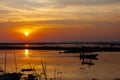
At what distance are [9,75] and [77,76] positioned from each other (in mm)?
10013

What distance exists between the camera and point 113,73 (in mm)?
43438

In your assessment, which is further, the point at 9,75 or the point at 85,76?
the point at 85,76

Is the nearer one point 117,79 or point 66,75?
A: point 117,79

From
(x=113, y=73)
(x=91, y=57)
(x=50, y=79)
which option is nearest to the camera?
(x=50, y=79)

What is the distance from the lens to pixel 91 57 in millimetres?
73875

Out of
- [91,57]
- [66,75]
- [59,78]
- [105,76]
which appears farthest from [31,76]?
[91,57]

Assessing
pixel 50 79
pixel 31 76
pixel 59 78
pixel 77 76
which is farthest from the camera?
pixel 77 76

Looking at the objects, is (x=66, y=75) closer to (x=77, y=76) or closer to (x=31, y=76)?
(x=77, y=76)

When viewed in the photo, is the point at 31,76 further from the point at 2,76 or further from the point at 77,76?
the point at 77,76

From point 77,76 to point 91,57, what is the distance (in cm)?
3390

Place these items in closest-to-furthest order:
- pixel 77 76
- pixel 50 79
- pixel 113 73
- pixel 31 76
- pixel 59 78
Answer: pixel 31 76, pixel 50 79, pixel 59 78, pixel 77 76, pixel 113 73

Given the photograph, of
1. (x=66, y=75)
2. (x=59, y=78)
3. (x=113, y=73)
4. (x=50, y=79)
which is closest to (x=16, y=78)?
(x=50, y=79)

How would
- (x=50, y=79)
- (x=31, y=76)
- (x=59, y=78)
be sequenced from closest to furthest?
(x=31, y=76) < (x=50, y=79) < (x=59, y=78)

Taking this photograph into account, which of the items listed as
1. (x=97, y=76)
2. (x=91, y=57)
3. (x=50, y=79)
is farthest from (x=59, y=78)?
(x=91, y=57)
